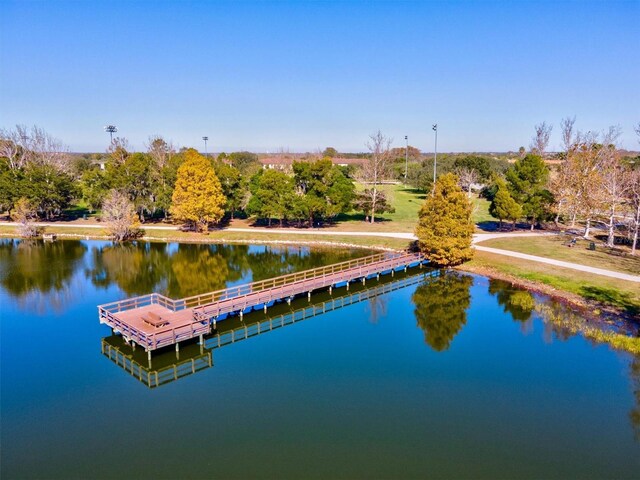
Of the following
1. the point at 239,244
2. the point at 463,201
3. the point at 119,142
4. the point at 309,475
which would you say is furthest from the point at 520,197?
the point at 119,142

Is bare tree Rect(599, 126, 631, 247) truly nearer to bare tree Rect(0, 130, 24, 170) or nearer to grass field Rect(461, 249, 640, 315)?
grass field Rect(461, 249, 640, 315)

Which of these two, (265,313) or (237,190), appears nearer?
(265,313)

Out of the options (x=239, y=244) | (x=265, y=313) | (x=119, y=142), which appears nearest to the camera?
(x=265, y=313)

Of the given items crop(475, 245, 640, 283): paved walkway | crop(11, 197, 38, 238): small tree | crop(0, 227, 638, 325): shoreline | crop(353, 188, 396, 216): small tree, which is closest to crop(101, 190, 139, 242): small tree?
crop(0, 227, 638, 325): shoreline

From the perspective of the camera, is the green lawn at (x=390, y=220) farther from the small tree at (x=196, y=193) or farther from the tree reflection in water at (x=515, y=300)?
the tree reflection in water at (x=515, y=300)

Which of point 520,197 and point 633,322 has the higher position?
point 520,197

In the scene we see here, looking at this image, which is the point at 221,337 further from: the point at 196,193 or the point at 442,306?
the point at 196,193

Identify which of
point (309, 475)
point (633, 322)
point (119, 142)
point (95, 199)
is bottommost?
point (309, 475)

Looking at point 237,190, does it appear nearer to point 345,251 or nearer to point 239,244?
point 239,244
